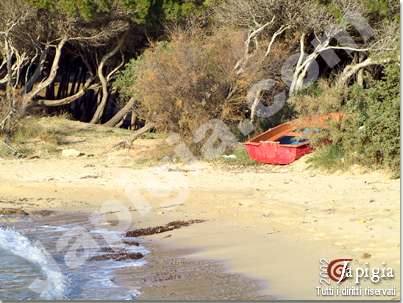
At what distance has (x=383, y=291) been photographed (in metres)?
7.85

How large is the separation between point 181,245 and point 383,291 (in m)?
4.13

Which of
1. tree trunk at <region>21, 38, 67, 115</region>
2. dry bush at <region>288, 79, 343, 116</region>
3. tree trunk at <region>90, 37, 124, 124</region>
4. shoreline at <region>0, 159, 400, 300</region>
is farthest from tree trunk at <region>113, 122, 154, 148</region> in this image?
tree trunk at <region>90, 37, 124, 124</region>

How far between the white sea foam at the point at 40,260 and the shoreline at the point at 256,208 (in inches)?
66.6

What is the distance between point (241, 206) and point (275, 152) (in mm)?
4031

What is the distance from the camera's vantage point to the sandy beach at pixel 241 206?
950 centimetres

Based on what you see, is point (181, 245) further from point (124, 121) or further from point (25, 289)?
point (124, 121)

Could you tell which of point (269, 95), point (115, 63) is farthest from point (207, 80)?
point (115, 63)

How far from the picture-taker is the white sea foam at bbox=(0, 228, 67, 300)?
9389 mm

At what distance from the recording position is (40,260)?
437 inches

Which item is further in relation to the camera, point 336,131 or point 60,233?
point 336,131

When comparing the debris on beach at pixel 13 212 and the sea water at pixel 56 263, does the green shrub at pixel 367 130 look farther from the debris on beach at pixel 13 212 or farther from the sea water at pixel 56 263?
the debris on beach at pixel 13 212

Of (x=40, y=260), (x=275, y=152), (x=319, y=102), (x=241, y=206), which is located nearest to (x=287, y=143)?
(x=275, y=152)

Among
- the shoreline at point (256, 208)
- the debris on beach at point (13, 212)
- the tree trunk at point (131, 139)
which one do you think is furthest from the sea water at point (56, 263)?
the tree trunk at point (131, 139)

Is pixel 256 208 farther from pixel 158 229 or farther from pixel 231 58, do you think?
pixel 231 58
